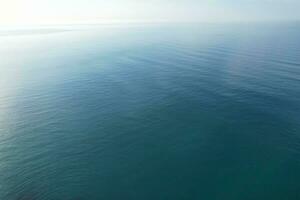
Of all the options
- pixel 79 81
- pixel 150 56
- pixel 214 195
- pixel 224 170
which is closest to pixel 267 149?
pixel 224 170

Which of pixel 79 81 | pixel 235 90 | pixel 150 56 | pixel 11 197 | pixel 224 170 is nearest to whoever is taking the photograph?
pixel 11 197

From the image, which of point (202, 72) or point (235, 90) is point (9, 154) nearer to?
point (235, 90)

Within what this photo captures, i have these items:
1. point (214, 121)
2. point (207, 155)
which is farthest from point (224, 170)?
point (214, 121)

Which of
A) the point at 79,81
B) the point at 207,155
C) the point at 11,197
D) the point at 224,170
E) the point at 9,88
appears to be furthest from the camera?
the point at 79,81

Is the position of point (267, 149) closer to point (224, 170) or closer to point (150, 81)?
point (224, 170)

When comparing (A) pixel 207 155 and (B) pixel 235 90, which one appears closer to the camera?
(A) pixel 207 155

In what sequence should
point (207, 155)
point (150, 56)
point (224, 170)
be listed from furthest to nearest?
point (150, 56) < point (207, 155) < point (224, 170)
